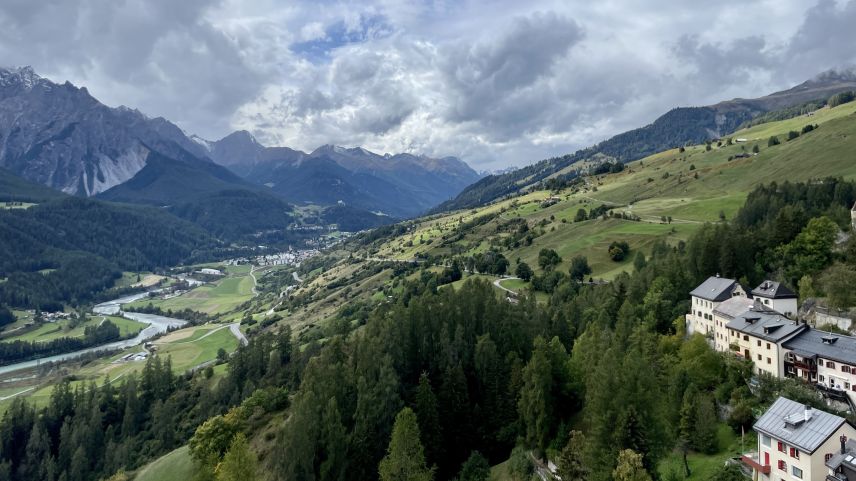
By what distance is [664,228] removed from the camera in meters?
160

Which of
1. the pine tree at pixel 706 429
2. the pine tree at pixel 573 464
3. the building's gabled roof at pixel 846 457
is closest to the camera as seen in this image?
the building's gabled roof at pixel 846 457

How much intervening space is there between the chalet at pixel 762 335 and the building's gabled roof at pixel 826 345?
65cm

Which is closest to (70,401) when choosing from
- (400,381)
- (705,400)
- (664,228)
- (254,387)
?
(254,387)

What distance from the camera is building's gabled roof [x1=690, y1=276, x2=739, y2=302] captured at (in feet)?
238

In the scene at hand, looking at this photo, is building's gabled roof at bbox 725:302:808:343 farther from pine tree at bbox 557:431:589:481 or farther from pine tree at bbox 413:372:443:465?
pine tree at bbox 413:372:443:465

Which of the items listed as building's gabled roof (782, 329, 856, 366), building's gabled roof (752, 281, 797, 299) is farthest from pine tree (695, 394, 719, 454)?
building's gabled roof (752, 281, 797, 299)

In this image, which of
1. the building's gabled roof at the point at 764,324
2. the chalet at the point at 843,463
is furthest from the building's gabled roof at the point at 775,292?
the chalet at the point at 843,463

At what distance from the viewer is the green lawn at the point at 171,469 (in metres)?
90.0

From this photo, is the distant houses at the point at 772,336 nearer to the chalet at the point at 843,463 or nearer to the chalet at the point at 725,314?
the chalet at the point at 725,314

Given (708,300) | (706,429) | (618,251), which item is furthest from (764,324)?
(618,251)

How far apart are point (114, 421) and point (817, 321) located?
484 feet

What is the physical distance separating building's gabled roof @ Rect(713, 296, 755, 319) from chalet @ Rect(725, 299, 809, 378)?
43.3 inches

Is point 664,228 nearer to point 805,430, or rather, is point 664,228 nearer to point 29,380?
point 805,430

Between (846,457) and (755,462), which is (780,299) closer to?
(755,462)
